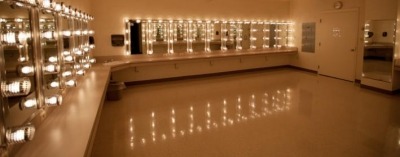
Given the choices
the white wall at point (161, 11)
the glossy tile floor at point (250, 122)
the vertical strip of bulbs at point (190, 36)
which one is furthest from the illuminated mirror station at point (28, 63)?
the vertical strip of bulbs at point (190, 36)

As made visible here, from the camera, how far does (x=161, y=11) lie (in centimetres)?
754

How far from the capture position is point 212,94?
6.43 meters

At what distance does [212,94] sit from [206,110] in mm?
1284

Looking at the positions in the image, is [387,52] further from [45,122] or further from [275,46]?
[45,122]

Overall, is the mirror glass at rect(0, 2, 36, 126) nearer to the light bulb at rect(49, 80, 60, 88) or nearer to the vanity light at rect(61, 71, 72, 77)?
the light bulb at rect(49, 80, 60, 88)

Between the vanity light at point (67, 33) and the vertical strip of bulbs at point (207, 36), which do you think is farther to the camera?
the vertical strip of bulbs at point (207, 36)

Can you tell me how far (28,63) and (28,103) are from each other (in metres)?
0.31

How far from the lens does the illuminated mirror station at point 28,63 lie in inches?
65.4

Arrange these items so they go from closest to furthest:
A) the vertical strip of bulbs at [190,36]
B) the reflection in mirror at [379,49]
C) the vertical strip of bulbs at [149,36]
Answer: the reflection in mirror at [379,49] → the vertical strip of bulbs at [149,36] → the vertical strip of bulbs at [190,36]

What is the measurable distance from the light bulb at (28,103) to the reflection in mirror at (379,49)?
22.7ft

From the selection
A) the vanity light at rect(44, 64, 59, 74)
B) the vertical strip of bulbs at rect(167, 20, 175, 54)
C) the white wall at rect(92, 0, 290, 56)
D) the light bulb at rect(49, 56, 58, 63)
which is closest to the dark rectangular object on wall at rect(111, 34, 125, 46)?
the white wall at rect(92, 0, 290, 56)

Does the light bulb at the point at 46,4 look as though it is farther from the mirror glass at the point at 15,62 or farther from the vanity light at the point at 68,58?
the vanity light at the point at 68,58

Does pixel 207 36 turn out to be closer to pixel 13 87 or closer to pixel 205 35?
pixel 205 35

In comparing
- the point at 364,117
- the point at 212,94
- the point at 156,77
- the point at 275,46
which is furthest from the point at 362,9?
the point at 156,77
